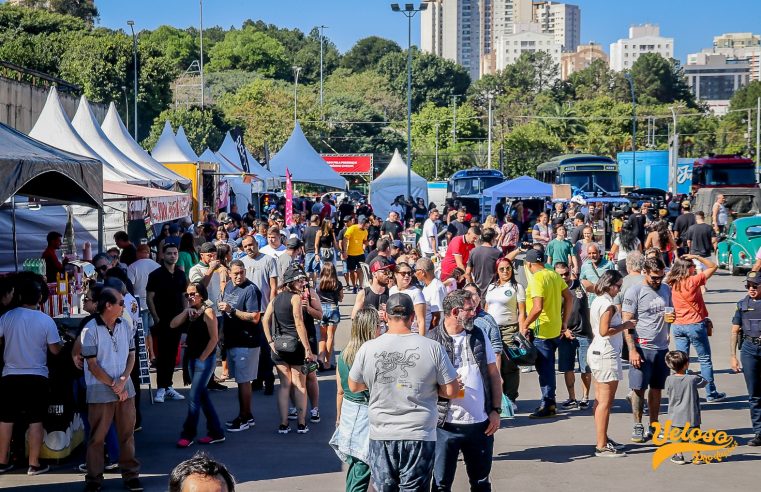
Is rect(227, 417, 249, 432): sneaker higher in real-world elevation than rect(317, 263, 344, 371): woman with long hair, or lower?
lower

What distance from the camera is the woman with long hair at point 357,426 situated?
6863 millimetres

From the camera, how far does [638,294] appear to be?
396 inches

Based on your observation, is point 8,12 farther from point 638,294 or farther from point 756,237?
point 638,294

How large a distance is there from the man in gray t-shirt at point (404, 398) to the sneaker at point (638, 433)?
426 centimetres

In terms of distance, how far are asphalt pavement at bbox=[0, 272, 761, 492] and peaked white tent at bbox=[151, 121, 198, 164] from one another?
1736 cm

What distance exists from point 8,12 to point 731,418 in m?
89.4

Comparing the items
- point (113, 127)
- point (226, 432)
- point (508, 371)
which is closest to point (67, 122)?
point (113, 127)

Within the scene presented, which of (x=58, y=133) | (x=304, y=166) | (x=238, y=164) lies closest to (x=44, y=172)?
(x=58, y=133)

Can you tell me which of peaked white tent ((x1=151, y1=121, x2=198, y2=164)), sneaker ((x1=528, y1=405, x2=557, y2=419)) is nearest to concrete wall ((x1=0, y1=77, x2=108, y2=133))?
peaked white tent ((x1=151, y1=121, x2=198, y2=164))

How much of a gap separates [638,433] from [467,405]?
142 inches

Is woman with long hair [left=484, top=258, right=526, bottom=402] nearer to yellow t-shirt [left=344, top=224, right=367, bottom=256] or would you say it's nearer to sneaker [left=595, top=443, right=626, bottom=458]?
sneaker [left=595, top=443, right=626, bottom=458]

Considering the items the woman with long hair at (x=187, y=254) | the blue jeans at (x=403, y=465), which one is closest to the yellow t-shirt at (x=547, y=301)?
the blue jeans at (x=403, y=465)

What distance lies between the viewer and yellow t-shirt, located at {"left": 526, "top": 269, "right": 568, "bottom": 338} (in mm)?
11023

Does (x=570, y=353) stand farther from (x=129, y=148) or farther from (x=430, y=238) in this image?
(x=129, y=148)
